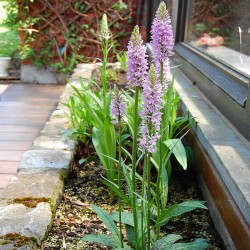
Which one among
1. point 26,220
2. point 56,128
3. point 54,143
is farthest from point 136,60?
point 56,128

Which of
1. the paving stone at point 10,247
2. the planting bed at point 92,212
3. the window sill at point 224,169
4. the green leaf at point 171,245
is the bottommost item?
the planting bed at point 92,212

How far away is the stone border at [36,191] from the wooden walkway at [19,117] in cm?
49

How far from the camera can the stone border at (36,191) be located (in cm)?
125

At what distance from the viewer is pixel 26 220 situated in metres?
1.31

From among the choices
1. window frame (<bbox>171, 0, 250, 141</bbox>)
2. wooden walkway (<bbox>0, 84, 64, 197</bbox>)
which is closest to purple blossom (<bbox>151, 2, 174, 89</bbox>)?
window frame (<bbox>171, 0, 250, 141</bbox>)

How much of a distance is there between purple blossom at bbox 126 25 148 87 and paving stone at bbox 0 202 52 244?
0.60 metres

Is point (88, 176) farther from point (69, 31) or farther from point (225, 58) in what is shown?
point (69, 31)

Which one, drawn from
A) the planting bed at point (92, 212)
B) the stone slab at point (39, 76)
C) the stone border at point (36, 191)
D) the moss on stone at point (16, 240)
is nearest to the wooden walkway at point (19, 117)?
the stone slab at point (39, 76)

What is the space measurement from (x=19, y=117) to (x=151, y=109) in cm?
302

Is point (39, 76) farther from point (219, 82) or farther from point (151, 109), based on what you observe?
point (151, 109)

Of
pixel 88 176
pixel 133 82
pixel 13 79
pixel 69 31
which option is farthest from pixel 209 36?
pixel 13 79

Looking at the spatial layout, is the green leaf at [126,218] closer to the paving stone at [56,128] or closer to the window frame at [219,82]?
the window frame at [219,82]

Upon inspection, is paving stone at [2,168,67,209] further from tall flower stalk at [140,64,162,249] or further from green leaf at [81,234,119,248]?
tall flower stalk at [140,64,162,249]

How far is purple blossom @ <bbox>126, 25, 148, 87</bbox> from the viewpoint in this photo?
3.06ft
